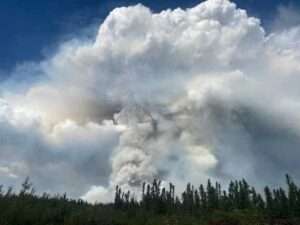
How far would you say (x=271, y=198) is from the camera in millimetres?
66125

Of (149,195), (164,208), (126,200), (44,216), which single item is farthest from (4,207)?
(149,195)

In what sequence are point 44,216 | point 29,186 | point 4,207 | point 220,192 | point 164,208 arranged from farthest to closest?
point 220,192, point 164,208, point 29,186, point 44,216, point 4,207

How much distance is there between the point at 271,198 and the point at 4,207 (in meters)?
60.5

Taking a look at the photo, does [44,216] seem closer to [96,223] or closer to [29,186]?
[96,223]

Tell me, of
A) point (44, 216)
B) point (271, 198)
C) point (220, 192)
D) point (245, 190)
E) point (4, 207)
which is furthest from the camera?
point (220, 192)

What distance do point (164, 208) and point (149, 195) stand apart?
43.2 feet

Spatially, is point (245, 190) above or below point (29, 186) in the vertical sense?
above

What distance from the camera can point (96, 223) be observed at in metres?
19.0

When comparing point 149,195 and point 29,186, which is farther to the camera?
point 149,195

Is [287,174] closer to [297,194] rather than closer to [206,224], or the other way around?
[297,194]

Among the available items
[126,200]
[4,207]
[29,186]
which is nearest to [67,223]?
[4,207]

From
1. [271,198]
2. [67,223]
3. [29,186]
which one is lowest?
[67,223]

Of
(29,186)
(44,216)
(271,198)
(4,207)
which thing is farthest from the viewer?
(271,198)

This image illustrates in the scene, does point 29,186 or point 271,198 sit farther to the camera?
point 271,198
